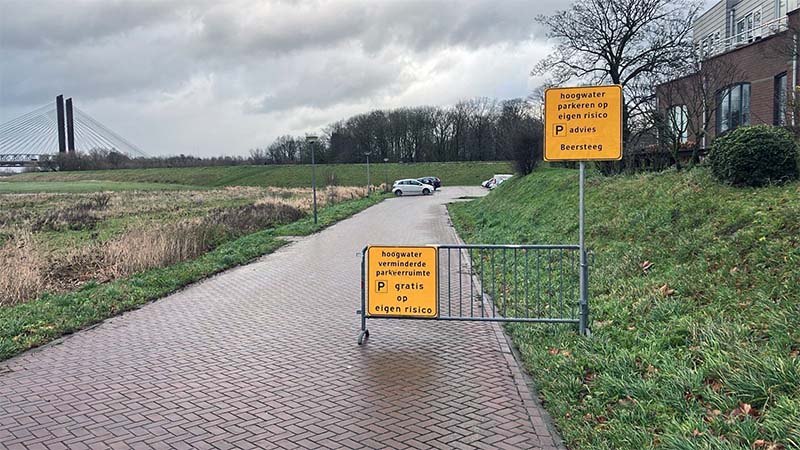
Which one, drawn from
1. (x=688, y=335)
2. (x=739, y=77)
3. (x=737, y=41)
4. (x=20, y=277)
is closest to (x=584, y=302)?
(x=688, y=335)

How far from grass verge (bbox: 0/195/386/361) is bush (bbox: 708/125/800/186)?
30.3ft

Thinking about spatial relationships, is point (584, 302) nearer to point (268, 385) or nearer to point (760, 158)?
point (268, 385)

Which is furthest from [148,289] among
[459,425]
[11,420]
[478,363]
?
[459,425]

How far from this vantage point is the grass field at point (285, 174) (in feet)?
274

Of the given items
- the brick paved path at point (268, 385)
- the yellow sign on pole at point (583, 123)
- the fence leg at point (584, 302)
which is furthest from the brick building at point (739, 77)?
the brick paved path at point (268, 385)

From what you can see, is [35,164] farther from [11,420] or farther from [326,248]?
[11,420]

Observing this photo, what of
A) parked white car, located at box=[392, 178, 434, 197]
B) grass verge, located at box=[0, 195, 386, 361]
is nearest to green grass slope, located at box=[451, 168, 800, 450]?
grass verge, located at box=[0, 195, 386, 361]

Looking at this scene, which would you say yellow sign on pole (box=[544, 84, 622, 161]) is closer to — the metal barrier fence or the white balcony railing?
the metal barrier fence

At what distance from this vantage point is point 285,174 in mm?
91688

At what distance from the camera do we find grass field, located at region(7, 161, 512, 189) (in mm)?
83375

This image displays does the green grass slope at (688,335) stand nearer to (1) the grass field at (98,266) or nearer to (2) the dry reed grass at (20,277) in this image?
(1) the grass field at (98,266)

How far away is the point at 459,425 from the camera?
486cm

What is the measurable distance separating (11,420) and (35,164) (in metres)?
110

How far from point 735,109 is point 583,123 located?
2769 centimetres
